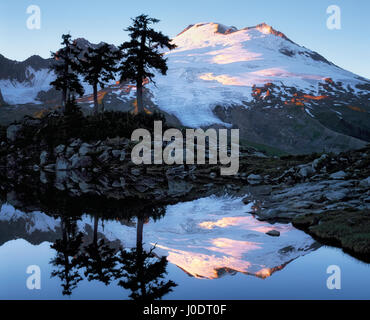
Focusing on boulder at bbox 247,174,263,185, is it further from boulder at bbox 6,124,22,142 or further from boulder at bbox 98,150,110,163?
boulder at bbox 6,124,22,142

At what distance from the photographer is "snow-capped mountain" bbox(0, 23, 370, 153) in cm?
8744

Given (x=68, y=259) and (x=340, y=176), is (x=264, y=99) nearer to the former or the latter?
(x=340, y=176)

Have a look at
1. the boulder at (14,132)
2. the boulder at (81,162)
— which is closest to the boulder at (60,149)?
the boulder at (81,162)

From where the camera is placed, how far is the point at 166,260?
7055mm

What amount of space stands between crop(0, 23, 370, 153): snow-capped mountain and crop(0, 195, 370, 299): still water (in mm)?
51714

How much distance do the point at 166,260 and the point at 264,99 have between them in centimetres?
10632

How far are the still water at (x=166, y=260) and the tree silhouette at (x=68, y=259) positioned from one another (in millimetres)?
16

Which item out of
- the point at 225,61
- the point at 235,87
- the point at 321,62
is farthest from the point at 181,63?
the point at 321,62

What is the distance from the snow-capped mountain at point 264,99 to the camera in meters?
87.4

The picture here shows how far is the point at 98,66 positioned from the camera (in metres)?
39.9

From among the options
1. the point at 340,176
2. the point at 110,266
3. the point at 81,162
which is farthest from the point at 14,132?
the point at 110,266

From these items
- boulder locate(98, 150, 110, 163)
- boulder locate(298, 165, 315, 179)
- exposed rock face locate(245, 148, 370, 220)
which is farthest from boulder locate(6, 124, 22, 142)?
boulder locate(298, 165, 315, 179)

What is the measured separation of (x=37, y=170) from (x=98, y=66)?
13229 millimetres
